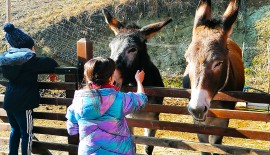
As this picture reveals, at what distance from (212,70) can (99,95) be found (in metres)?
1.33

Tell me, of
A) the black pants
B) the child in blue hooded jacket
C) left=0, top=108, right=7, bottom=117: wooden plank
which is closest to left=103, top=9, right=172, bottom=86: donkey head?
the child in blue hooded jacket

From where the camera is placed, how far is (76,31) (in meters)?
20.1

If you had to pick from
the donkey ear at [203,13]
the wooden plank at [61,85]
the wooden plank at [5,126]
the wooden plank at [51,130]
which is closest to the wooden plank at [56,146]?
the wooden plank at [51,130]

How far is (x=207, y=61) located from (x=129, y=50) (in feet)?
4.53

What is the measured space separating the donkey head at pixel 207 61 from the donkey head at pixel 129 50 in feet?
3.21

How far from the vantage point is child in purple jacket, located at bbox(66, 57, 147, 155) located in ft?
10.5

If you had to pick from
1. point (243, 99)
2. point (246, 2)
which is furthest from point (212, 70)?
point (246, 2)

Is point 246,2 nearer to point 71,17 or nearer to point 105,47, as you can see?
point 105,47

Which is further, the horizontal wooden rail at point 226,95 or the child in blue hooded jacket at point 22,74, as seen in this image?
the child in blue hooded jacket at point 22,74

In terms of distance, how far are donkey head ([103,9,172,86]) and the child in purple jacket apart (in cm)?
141

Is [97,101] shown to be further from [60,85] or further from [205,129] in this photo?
[60,85]

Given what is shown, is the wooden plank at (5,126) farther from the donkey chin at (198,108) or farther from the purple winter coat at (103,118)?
the donkey chin at (198,108)

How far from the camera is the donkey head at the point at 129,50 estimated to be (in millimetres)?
4801

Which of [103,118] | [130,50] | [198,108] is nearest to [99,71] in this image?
[103,118]
